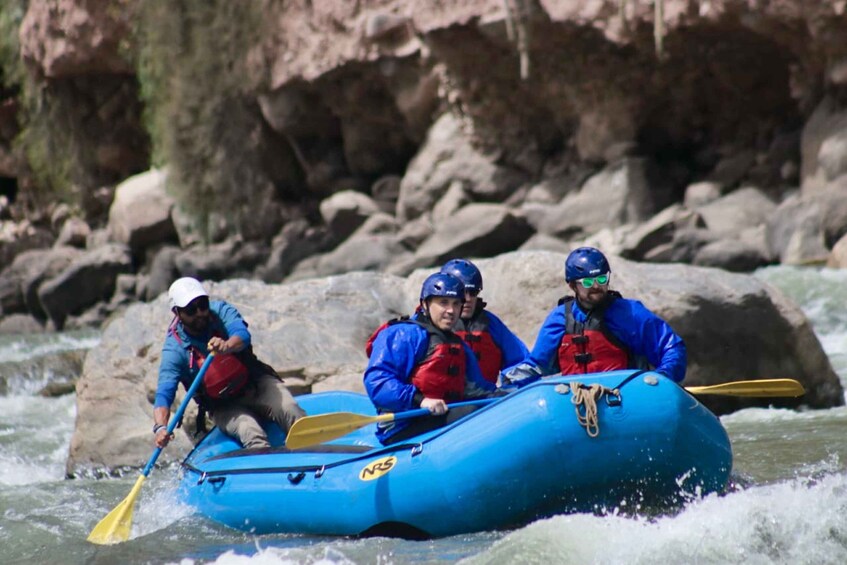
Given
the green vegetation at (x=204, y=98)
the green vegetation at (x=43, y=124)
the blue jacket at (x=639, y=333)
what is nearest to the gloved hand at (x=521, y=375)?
the blue jacket at (x=639, y=333)

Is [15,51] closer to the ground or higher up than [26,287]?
higher up

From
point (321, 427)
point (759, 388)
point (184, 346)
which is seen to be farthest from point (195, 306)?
point (759, 388)

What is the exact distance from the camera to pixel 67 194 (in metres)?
21.0

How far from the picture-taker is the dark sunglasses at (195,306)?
5723mm

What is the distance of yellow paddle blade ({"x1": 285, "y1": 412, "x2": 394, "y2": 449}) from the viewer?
4770 millimetres

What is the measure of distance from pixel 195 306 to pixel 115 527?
1.15 m

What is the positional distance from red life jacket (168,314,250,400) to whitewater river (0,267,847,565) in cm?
56

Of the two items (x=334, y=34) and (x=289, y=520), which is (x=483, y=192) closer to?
(x=334, y=34)

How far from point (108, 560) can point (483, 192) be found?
11.2 meters

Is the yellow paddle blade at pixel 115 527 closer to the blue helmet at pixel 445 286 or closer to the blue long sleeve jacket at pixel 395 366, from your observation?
the blue long sleeve jacket at pixel 395 366

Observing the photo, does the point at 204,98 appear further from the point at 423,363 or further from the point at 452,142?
the point at 423,363

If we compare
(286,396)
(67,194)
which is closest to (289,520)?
(286,396)

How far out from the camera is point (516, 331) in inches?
283

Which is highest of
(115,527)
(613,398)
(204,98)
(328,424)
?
(204,98)
